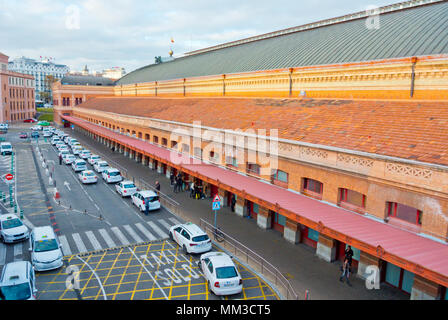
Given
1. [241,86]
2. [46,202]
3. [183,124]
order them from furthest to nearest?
1. [241,86]
2. [183,124]
3. [46,202]

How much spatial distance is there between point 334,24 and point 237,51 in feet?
54.7

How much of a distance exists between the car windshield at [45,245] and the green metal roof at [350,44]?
25.3m

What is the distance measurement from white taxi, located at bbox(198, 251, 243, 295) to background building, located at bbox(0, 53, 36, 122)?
363ft

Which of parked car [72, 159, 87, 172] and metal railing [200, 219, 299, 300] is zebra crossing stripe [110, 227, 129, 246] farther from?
parked car [72, 159, 87, 172]

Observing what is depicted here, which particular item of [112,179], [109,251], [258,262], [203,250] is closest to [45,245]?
[109,251]

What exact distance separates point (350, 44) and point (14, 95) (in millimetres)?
115706

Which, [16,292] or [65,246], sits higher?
[16,292]


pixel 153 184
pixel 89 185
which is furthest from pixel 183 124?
pixel 89 185

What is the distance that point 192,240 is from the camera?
20484 millimetres

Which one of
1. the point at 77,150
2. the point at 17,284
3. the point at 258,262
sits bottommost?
the point at 258,262

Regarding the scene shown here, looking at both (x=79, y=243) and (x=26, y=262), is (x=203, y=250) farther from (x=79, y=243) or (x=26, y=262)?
(x=26, y=262)

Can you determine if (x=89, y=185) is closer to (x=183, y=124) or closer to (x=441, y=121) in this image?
(x=183, y=124)

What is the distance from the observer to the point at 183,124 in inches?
1406

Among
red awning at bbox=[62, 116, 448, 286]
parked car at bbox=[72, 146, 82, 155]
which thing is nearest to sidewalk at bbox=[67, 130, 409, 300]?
red awning at bbox=[62, 116, 448, 286]
